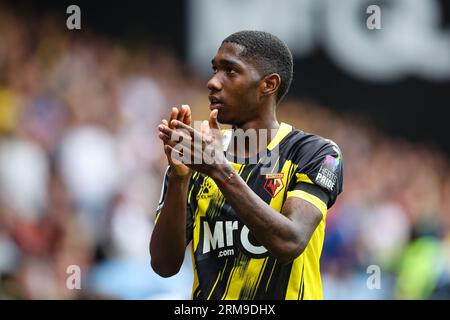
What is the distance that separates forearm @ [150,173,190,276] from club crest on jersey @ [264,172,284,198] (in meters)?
0.41

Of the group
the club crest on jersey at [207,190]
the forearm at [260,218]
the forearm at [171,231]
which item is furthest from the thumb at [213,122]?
the club crest on jersey at [207,190]

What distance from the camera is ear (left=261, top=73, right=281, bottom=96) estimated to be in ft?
A: 13.4

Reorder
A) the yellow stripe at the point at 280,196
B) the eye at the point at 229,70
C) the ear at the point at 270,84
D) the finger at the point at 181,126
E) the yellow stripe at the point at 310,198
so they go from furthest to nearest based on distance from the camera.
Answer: the ear at the point at 270,84
the eye at the point at 229,70
the yellow stripe at the point at 280,196
the yellow stripe at the point at 310,198
the finger at the point at 181,126

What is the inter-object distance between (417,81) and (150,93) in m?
3.75

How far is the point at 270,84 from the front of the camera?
4129 mm

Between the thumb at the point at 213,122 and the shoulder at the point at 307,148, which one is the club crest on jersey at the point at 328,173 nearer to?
the shoulder at the point at 307,148

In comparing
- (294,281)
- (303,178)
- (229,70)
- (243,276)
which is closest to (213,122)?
(229,70)

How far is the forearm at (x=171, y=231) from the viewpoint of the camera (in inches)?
153

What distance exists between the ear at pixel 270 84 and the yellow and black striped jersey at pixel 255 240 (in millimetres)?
276

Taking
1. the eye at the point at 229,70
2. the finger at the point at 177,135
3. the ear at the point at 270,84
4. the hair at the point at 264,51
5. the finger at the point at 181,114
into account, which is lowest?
the finger at the point at 177,135

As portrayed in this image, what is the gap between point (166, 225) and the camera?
3947 millimetres

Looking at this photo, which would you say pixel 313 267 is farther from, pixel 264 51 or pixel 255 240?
pixel 264 51

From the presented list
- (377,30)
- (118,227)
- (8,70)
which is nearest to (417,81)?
(377,30)

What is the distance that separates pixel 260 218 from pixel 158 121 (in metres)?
5.68
